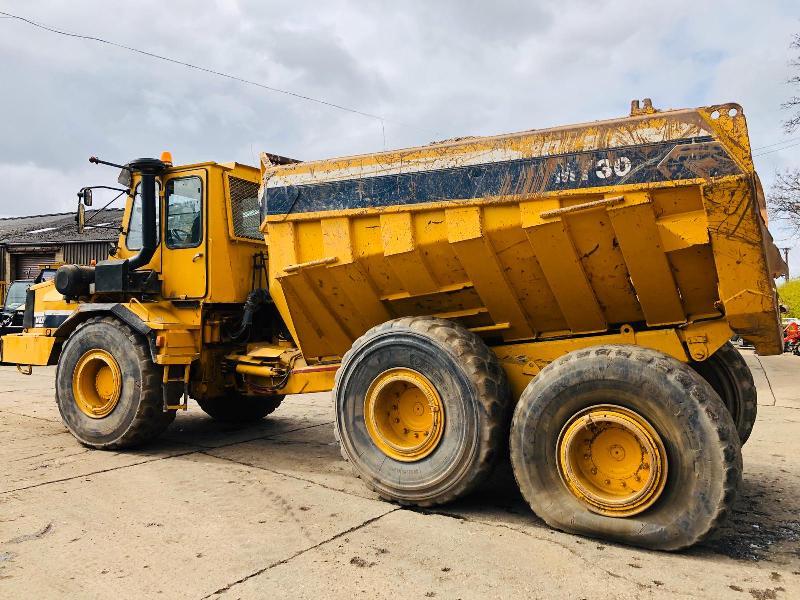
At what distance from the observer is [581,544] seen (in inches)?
118

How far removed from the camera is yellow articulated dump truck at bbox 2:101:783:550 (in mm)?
2932

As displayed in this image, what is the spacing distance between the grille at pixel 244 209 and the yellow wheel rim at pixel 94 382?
1.73 meters

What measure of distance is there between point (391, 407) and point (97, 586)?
6.47ft

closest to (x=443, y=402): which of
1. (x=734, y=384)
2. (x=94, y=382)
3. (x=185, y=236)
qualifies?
(x=734, y=384)

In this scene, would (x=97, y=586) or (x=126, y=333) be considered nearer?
(x=97, y=586)

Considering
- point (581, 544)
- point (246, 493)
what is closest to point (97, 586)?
point (246, 493)

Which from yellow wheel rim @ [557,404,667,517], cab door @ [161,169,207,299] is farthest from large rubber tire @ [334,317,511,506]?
cab door @ [161,169,207,299]

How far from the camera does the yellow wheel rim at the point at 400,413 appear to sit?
144 inches

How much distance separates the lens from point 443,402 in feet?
11.6

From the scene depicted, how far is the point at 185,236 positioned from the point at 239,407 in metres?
2.25

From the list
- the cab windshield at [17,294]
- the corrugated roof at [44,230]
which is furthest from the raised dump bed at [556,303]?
the corrugated roof at [44,230]

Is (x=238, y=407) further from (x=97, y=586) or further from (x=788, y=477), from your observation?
(x=788, y=477)

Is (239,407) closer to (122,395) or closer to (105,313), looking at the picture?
(122,395)

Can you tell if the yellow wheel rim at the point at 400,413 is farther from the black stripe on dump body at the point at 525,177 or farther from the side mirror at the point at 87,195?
the side mirror at the point at 87,195
